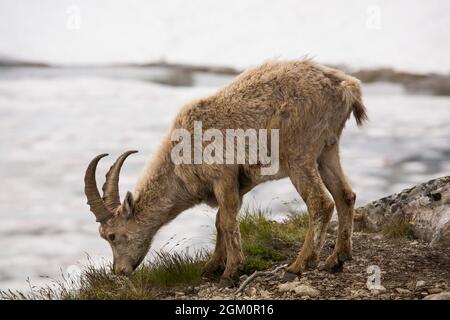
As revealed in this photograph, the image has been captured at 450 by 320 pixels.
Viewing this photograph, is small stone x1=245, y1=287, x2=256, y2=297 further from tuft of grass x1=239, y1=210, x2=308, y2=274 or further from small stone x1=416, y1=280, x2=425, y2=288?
small stone x1=416, y1=280, x2=425, y2=288

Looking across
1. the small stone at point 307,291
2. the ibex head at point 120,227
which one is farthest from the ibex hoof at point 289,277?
the ibex head at point 120,227

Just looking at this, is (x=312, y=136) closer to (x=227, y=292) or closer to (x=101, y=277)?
(x=227, y=292)

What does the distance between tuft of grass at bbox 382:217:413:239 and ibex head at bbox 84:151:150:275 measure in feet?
13.4

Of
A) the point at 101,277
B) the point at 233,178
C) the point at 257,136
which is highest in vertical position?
the point at 257,136

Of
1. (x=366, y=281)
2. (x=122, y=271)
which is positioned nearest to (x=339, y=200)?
(x=366, y=281)

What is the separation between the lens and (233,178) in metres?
8.88

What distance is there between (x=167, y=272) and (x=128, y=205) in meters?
1.11

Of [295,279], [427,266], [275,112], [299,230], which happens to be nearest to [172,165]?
[275,112]

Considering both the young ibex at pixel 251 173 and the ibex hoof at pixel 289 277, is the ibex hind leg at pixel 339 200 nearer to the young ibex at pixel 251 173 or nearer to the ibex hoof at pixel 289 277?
the young ibex at pixel 251 173

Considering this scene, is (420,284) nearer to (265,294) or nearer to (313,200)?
(313,200)

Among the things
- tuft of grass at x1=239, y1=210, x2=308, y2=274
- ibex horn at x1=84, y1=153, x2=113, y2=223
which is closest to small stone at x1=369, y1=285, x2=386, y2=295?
tuft of grass at x1=239, y1=210, x2=308, y2=274

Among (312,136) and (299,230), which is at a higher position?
(312,136)

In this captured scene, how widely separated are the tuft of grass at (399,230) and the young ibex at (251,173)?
6.36 feet
